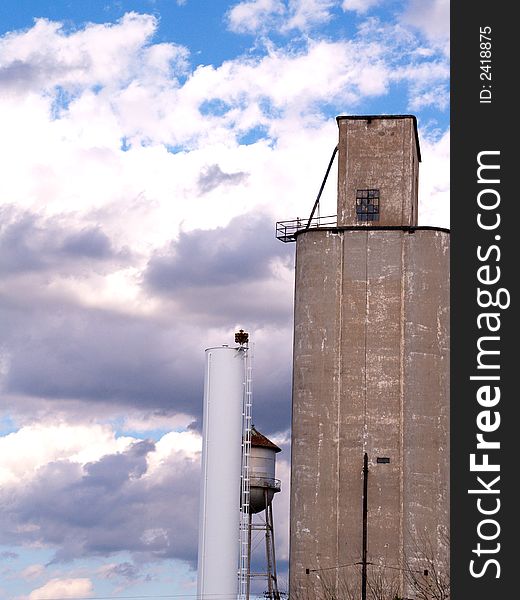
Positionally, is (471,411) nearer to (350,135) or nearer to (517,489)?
(517,489)

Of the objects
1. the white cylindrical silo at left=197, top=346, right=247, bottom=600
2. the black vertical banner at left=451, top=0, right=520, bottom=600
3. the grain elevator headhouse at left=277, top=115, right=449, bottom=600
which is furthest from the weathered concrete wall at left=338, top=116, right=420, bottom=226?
the black vertical banner at left=451, top=0, right=520, bottom=600

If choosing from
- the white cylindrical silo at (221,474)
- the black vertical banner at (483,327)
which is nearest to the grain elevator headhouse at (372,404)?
the white cylindrical silo at (221,474)

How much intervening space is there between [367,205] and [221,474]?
15.5 m

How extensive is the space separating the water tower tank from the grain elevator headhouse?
2133 millimetres

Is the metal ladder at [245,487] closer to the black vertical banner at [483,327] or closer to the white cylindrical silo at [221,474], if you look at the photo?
the white cylindrical silo at [221,474]

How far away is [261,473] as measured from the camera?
6138cm

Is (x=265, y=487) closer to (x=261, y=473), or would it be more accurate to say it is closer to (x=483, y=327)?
(x=261, y=473)

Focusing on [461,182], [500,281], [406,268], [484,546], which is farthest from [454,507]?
[406,268]

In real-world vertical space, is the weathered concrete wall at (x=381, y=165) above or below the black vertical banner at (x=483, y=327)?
above

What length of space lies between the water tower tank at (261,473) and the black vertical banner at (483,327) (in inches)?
1249

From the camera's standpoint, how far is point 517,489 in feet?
95.0

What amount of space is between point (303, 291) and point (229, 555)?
13567mm

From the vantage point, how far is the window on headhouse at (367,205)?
61.9 meters

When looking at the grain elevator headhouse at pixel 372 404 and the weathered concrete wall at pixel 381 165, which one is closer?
the grain elevator headhouse at pixel 372 404
